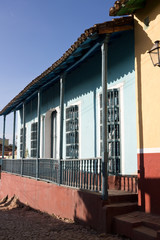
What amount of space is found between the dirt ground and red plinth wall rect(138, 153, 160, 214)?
31.2 inches

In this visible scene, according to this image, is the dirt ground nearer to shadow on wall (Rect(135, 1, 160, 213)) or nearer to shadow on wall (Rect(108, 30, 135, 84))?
shadow on wall (Rect(135, 1, 160, 213))

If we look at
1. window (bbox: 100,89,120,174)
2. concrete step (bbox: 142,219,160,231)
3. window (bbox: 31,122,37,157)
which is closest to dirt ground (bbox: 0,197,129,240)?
concrete step (bbox: 142,219,160,231)

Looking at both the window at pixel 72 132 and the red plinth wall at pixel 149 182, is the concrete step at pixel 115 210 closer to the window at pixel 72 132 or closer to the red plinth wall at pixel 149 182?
the red plinth wall at pixel 149 182

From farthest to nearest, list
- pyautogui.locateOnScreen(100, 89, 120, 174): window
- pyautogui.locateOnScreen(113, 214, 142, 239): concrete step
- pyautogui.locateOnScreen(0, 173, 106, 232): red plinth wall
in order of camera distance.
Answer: pyautogui.locateOnScreen(100, 89, 120, 174): window < pyautogui.locateOnScreen(0, 173, 106, 232): red plinth wall < pyautogui.locateOnScreen(113, 214, 142, 239): concrete step

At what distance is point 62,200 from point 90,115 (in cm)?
237

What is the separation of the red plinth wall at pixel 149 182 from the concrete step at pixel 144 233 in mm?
509

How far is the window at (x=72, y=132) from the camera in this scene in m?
8.65

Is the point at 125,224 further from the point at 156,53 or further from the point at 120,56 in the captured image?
the point at 120,56

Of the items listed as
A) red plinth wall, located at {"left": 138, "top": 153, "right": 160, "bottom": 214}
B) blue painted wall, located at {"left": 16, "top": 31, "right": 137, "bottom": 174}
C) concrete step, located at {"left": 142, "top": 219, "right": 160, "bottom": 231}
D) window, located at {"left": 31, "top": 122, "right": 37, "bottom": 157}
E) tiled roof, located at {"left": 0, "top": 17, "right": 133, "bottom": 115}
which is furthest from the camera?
window, located at {"left": 31, "top": 122, "right": 37, "bottom": 157}

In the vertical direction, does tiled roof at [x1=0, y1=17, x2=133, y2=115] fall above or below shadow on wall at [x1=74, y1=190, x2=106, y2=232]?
above

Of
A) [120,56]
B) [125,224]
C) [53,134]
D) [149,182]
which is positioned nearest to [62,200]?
[125,224]

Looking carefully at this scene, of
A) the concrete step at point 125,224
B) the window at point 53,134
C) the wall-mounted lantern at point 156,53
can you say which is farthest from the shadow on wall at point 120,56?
the window at point 53,134

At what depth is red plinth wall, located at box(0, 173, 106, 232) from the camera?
5.31 metres

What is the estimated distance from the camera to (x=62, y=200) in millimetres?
6754
